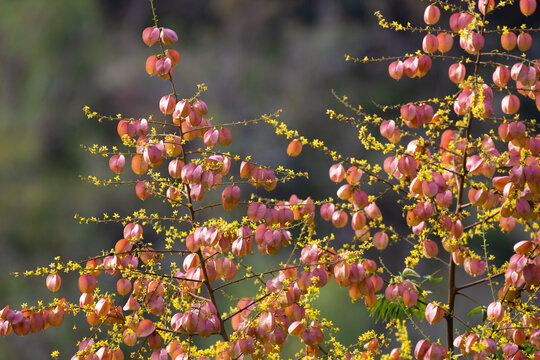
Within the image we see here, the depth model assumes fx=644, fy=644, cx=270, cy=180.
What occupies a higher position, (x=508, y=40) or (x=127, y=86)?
(x=127, y=86)

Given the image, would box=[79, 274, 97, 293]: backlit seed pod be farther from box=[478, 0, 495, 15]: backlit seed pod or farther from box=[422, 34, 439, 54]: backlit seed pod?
box=[478, 0, 495, 15]: backlit seed pod

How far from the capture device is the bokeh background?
397 cm

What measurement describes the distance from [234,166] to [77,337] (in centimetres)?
138

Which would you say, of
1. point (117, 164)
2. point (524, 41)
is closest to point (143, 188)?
point (117, 164)

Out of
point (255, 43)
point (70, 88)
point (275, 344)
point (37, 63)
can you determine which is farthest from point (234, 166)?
point (275, 344)

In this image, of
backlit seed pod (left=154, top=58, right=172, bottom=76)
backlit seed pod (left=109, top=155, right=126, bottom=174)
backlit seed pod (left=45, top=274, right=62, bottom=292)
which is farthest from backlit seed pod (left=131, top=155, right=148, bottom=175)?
backlit seed pod (left=45, top=274, right=62, bottom=292)

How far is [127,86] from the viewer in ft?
13.9

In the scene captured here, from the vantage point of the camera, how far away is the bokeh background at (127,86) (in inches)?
156

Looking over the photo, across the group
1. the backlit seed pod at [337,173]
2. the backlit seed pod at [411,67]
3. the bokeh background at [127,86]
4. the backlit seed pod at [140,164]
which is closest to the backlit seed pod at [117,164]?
the backlit seed pod at [140,164]

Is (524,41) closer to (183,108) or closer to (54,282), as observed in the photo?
(183,108)

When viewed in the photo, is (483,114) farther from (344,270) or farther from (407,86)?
(407,86)

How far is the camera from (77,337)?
3.82 metres

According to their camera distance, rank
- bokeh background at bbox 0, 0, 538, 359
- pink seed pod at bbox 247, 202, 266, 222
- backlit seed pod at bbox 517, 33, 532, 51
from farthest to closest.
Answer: bokeh background at bbox 0, 0, 538, 359 < backlit seed pod at bbox 517, 33, 532, 51 < pink seed pod at bbox 247, 202, 266, 222

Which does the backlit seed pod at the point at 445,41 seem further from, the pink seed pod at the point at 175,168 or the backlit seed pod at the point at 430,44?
the pink seed pod at the point at 175,168
